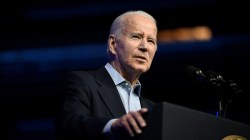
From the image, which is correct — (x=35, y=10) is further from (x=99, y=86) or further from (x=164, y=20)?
(x=99, y=86)

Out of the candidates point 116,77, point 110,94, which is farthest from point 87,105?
point 116,77

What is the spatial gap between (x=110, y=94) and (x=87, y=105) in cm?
16

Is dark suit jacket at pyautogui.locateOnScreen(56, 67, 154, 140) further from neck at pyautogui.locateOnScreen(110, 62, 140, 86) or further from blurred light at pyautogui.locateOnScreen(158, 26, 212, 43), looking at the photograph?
blurred light at pyautogui.locateOnScreen(158, 26, 212, 43)

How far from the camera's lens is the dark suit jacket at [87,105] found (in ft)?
5.95

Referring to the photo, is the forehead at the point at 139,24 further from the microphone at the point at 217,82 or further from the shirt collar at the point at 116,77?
the microphone at the point at 217,82

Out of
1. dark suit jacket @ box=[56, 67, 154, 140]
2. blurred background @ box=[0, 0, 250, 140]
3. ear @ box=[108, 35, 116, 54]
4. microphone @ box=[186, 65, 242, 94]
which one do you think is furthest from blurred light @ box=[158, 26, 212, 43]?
microphone @ box=[186, 65, 242, 94]

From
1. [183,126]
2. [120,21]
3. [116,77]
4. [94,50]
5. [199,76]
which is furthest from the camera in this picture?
[94,50]

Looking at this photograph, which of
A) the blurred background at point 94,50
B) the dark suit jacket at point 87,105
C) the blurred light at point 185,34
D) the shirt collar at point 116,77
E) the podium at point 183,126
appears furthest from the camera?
the blurred light at point 185,34

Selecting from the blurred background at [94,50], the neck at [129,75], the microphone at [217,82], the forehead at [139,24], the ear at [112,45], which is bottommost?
the blurred background at [94,50]

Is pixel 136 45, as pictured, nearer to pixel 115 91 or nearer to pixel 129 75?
pixel 129 75

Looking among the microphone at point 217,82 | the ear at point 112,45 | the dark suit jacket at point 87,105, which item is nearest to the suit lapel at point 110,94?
the dark suit jacket at point 87,105

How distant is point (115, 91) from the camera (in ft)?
7.37

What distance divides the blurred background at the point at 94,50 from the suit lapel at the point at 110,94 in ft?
7.98

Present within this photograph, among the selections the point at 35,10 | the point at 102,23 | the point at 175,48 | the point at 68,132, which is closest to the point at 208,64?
the point at 175,48
